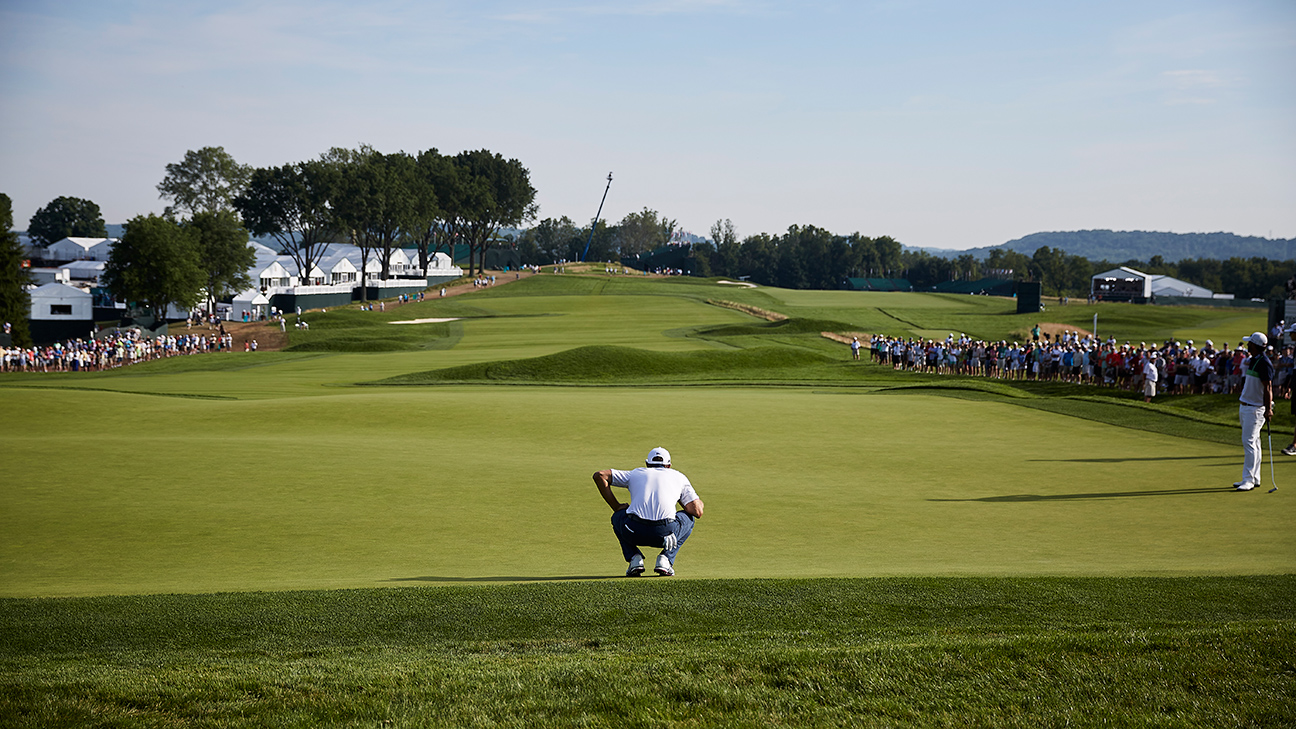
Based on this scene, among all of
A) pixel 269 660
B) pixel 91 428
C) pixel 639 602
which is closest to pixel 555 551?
pixel 639 602

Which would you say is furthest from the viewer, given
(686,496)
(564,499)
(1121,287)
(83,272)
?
(1121,287)

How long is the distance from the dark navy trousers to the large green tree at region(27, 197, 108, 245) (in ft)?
604

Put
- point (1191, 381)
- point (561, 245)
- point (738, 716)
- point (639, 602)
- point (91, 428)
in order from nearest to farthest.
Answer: point (738, 716) < point (639, 602) < point (91, 428) < point (1191, 381) < point (561, 245)

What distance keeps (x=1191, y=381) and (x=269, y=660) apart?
33804 mm

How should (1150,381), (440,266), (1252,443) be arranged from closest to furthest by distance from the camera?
(1252,443)
(1150,381)
(440,266)

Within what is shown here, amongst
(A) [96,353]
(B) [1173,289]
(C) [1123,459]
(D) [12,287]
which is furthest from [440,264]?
(C) [1123,459]

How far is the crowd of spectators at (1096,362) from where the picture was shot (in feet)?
101

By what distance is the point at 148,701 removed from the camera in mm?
5844

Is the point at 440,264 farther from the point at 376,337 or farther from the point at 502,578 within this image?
the point at 502,578

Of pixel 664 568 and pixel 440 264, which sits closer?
pixel 664 568

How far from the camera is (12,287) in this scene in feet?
209

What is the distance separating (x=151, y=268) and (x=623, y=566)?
71175 millimetres

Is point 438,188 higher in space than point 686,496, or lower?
higher

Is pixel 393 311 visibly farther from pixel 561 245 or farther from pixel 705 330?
pixel 561 245
